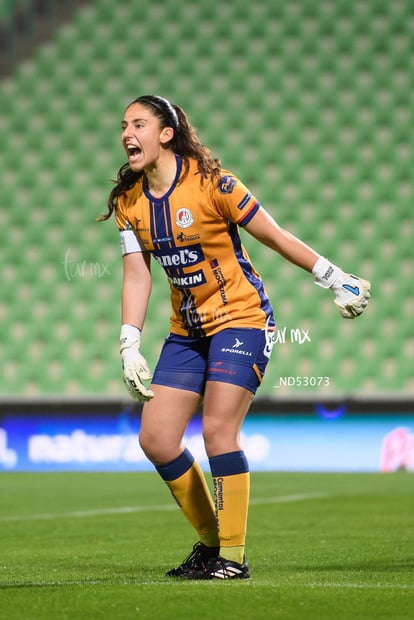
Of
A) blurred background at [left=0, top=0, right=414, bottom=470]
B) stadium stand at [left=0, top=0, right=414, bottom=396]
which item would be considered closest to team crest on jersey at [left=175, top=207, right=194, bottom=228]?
blurred background at [left=0, top=0, right=414, bottom=470]

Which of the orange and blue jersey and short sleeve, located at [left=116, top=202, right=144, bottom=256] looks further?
short sleeve, located at [left=116, top=202, right=144, bottom=256]

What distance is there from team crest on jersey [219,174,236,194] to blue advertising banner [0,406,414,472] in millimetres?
6462

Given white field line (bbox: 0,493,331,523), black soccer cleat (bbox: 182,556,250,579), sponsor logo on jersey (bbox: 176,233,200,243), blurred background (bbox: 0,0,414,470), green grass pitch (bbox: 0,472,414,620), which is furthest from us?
blurred background (bbox: 0,0,414,470)

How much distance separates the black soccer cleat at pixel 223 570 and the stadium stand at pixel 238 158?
23.7 ft

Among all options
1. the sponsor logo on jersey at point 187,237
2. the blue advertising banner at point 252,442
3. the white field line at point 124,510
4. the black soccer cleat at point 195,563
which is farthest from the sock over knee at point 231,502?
the blue advertising banner at point 252,442

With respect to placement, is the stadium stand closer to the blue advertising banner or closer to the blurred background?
the blurred background

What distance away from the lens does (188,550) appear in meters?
4.67

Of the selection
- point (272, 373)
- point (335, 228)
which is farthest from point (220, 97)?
point (272, 373)

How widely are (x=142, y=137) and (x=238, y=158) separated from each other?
832cm

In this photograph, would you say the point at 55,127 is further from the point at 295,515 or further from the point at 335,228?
the point at 295,515

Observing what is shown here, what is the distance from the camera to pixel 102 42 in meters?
12.8

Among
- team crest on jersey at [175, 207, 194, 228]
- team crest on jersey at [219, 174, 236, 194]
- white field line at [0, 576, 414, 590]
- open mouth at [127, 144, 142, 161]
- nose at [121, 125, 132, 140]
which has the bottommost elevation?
white field line at [0, 576, 414, 590]

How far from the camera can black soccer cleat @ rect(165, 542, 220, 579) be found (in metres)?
3.66

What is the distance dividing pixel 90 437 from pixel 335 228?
3275 mm
